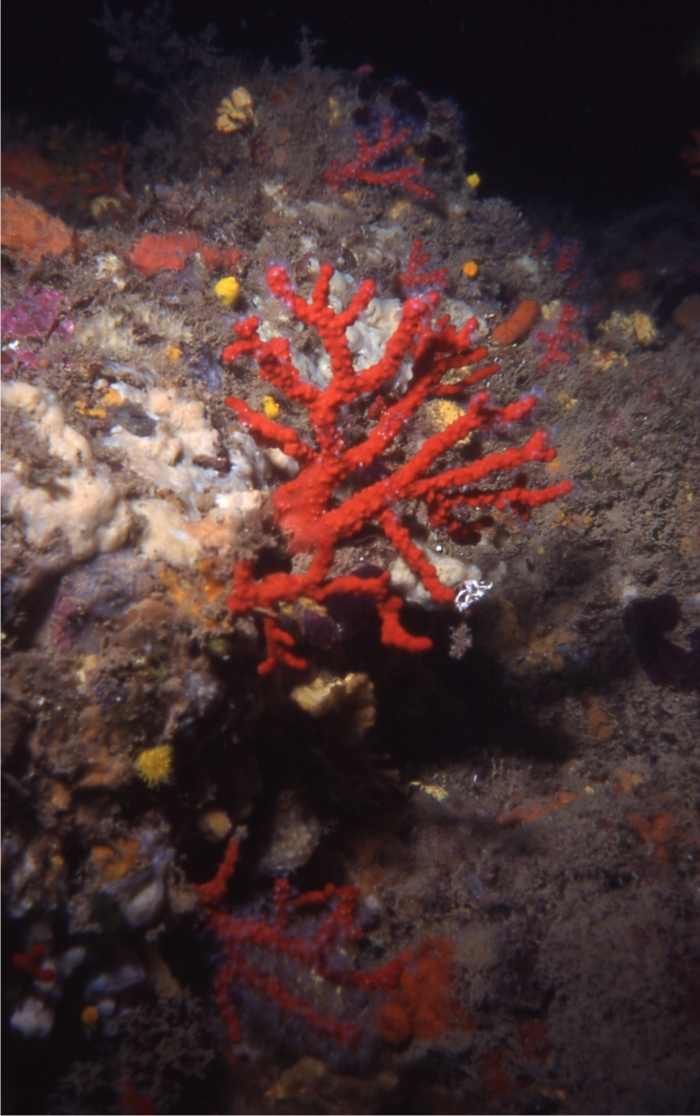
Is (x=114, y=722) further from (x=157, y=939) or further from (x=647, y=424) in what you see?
(x=647, y=424)

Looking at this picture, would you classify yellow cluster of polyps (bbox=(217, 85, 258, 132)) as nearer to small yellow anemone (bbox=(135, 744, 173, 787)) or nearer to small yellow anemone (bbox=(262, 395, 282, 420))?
small yellow anemone (bbox=(262, 395, 282, 420))

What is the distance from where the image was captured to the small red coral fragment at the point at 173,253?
342cm

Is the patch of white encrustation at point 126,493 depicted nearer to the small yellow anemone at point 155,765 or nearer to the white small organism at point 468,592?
the small yellow anemone at point 155,765

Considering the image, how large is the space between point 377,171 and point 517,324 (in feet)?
6.81

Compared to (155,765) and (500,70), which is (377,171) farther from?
(500,70)

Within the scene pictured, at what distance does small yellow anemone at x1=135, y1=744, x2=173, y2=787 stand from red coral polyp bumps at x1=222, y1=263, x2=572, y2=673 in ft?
1.81

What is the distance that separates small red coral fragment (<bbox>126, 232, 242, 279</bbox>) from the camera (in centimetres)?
342

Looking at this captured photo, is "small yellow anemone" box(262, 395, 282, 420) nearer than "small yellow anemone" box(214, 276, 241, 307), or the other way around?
"small yellow anemone" box(262, 395, 282, 420)

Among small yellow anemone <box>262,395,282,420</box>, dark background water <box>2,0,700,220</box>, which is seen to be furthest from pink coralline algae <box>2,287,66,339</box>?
dark background water <box>2,0,700,220</box>

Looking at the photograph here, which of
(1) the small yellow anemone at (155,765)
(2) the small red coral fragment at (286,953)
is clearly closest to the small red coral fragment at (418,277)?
(1) the small yellow anemone at (155,765)

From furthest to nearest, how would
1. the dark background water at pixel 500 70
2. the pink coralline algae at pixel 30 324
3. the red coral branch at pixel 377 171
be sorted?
the dark background water at pixel 500 70 → the red coral branch at pixel 377 171 → the pink coralline algae at pixel 30 324

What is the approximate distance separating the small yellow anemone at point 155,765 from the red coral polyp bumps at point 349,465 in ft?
1.81

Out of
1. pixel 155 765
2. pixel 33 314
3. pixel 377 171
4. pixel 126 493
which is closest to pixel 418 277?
pixel 377 171

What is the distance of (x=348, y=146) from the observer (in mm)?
4988
